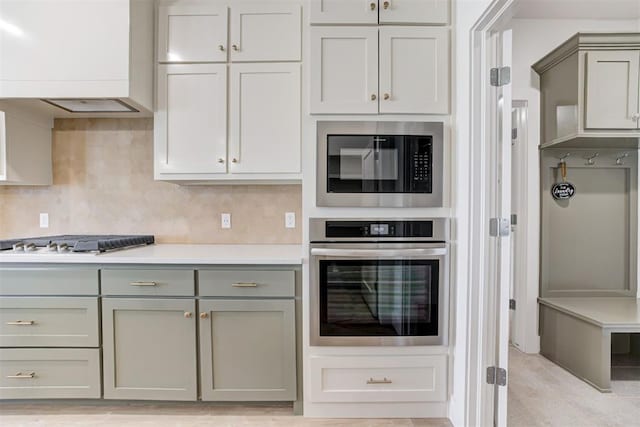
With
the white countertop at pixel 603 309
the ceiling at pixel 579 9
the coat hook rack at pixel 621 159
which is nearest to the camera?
the white countertop at pixel 603 309

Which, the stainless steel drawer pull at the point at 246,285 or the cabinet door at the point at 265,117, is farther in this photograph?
the cabinet door at the point at 265,117

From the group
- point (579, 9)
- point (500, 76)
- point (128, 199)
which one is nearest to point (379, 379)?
point (500, 76)

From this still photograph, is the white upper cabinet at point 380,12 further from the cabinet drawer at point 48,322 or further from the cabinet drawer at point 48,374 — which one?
the cabinet drawer at point 48,374

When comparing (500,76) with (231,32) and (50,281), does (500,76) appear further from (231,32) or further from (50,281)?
(50,281)

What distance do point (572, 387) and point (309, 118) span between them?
8.09 ft

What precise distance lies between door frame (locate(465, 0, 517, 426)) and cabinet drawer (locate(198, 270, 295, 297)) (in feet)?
3.03

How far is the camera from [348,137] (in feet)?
6.04

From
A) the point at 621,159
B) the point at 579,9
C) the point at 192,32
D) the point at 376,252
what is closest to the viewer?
the point at 376,252

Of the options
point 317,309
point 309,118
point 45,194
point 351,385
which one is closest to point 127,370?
point 317,309

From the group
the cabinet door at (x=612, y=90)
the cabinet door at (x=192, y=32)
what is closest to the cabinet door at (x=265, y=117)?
the cabinet door at (x=192, y=32)

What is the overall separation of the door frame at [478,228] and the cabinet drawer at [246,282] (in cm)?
92

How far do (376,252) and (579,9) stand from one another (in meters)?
2.49

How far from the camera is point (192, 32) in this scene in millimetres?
2098

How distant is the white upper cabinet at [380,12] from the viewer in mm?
1845
